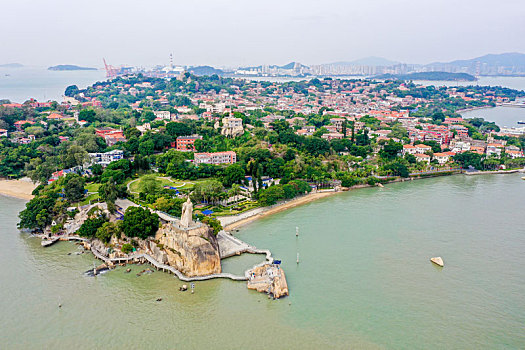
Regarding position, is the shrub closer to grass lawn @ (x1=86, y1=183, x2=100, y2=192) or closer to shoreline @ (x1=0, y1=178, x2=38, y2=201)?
grass lawn @ (x1=86, y1=183, x2=100, y2=192)

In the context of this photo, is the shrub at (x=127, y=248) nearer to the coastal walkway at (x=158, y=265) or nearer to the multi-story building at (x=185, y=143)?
the coastal walkway at (x=158, y=265)

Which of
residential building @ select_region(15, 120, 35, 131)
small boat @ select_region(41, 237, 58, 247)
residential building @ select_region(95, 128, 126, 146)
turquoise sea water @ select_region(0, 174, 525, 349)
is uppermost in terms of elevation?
residential building @ select_region(15, 120, 35, 131)

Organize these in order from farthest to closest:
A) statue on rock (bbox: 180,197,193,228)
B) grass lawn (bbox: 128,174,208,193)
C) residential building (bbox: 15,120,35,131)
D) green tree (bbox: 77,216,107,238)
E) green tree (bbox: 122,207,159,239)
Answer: residential building (bbox: 15,120,35,131) → grass lawn (bbox: 128,174,208,193) → green tree (bbox: 77,216,107,238) → green tree (bbox: 122,207,159,239) → statue on rock (bbox: 180,197,193,228)

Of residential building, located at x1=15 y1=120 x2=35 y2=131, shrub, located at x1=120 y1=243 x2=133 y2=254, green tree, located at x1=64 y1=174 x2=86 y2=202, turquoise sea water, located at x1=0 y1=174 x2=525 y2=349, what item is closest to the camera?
turquoise sea water, located at x1=0 y1=174 x2=525 y2=349

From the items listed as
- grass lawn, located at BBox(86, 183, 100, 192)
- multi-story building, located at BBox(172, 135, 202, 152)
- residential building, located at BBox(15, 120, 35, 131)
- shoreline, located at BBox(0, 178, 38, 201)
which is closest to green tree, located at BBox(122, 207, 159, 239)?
grass lawn, located at BBox(86, 183, 100, 192)

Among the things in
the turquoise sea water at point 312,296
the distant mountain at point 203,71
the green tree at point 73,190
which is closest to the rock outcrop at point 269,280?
the turquoise sea water at point 312,296

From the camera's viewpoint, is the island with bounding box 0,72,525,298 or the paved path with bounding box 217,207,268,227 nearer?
the island with bounding box 0,72,525,298

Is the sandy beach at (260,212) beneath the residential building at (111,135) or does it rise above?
beneath

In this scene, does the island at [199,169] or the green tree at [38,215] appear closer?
the island at [199,169]
